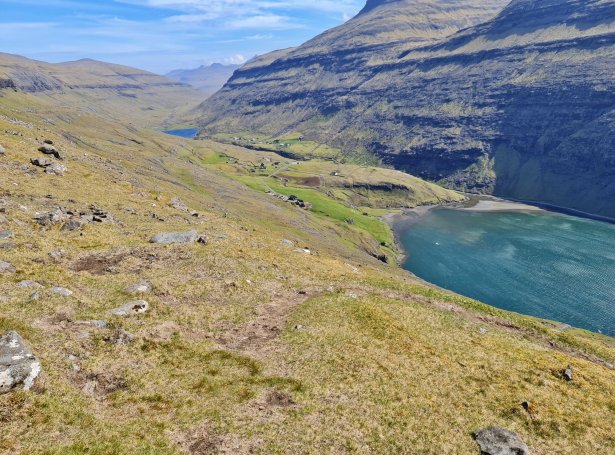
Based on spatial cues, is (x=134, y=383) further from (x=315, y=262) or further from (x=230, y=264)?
(x=315, y=262)

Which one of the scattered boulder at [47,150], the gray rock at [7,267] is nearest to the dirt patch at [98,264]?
the gray rock at [7,267]

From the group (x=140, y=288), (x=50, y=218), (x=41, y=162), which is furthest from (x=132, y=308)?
(x=41, y=162)

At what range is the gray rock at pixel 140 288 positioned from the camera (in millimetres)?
43812

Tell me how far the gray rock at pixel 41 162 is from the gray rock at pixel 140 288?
60.2m

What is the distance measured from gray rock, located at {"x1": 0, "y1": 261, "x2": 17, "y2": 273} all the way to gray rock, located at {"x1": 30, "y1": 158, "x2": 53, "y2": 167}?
54553mm

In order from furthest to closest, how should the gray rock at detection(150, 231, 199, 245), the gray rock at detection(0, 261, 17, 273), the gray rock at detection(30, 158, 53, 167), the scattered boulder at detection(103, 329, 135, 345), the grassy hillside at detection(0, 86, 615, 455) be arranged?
the gray rock at detection(30, 158, 53, 167) < the gray rock at detection(150, 231, 199, 245) < the gray rock at detection(0, 261, 17, 273) < the scattered boulder at detection(103, 329, 135, 345) < the grassy hillside at detection(0, 86, 615, 455)

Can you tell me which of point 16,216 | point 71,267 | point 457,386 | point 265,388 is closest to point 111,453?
point 265,388

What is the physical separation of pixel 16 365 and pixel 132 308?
45.6 ft

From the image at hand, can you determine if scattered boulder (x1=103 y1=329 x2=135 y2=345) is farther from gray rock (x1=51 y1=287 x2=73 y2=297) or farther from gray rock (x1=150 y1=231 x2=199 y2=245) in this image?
gray rock (x1=150 y1=231 x2=199 y2=245)

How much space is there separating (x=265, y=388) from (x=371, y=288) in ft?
98.2

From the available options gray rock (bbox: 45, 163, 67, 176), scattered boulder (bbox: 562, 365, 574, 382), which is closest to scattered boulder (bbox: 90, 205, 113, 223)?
gray rock (bbox: 45, 163, 67, 176)

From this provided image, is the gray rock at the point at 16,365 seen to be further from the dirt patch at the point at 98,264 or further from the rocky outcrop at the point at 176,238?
the rocky outcrop at the point at 176,238

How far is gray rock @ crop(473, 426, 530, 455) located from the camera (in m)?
28.5

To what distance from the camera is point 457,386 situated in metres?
35.5
